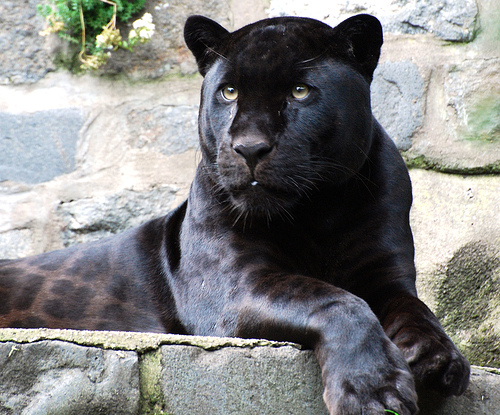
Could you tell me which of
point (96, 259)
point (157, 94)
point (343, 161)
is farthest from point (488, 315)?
point (157, 94)

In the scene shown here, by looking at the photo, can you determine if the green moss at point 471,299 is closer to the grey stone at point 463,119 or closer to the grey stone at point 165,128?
the grey stone at point 463,119

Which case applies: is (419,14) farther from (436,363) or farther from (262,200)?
(436,363)

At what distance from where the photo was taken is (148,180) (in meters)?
3.25

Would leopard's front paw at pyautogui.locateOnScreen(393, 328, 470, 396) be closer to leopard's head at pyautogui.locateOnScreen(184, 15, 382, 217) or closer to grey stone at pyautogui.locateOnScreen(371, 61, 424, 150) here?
leopard's head at pyautogui.locateOnScreen(184, 15, 382, 217)

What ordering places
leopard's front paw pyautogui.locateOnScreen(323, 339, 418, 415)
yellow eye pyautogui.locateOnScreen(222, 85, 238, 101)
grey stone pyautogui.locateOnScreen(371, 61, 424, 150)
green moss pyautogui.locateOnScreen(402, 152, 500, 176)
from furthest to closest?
grey stone pyautogui.locateOnScreen(371, 61, 424, 150) → green moss pyautogui.locateOnScreen(402, 152, 500, 176) → yellow eye pyautogui.locateOnScreen(222, 85, 238, 101) → leopard's front paw pyautogui.locateOnScreen(323, 339, 418, 415)

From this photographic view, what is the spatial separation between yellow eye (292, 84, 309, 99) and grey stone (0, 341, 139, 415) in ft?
3.20

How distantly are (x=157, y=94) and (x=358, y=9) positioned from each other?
1045 millimetres

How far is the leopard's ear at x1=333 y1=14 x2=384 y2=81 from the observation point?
217cm

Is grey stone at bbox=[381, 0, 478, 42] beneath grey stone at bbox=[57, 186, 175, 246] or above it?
above

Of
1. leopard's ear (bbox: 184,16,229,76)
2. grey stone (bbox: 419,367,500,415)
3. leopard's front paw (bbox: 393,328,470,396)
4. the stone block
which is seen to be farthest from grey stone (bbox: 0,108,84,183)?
grey stone (bbox: 419,367,500,415)

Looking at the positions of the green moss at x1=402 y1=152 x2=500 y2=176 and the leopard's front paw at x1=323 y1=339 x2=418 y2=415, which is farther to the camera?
the green moss at x1=402 y1=152 x2=500 y2=176

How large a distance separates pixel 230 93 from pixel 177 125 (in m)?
1.19

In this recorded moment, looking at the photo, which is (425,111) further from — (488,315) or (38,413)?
(38,413)

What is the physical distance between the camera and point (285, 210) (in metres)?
2.05
